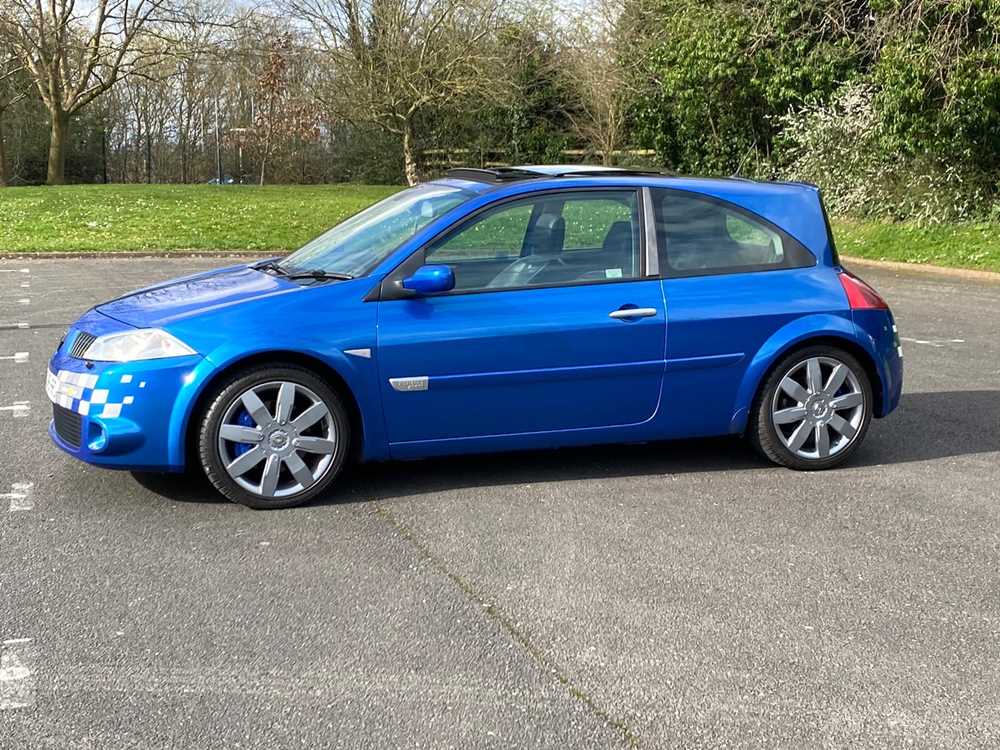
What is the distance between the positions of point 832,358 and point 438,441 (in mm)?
2116

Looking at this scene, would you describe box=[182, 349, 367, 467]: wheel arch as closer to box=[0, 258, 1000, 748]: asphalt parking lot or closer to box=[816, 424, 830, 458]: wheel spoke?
box=[0, 258, 1000, 748]: asphalt parking lot

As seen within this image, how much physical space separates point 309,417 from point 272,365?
0.94 ft

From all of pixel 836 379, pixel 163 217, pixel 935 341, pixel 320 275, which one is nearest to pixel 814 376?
Result: pixel 836 379

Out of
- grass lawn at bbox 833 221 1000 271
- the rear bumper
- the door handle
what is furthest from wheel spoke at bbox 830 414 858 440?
grass lawn at bbox 833 221 1000 271

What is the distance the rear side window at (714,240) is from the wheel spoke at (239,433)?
216cm

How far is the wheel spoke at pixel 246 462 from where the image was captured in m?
5.07

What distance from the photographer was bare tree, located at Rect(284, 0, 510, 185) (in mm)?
34562

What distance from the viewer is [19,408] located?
7.21 metres

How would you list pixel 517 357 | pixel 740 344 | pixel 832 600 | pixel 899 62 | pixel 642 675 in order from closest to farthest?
pixel 642 675
pixel 832 600
pixel 517 357
pixel 740 344
pixel 899 62

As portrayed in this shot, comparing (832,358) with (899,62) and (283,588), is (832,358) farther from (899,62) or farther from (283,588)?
(899,62)

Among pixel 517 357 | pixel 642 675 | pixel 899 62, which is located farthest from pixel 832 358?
pixel 899 62

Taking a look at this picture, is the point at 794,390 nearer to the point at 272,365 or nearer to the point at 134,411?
the point at 272,365

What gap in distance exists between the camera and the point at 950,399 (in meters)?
7.80

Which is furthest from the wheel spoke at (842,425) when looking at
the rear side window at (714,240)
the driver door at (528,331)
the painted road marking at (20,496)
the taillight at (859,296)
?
the painted road marking at (20,496)
